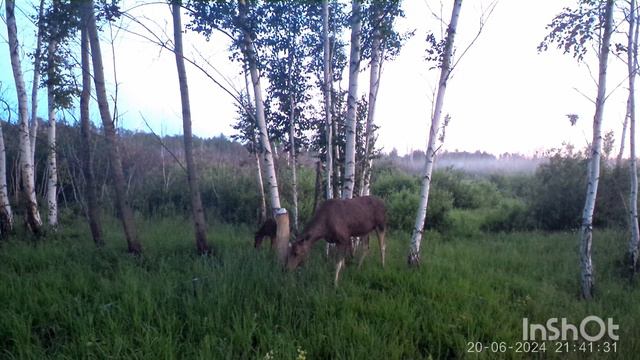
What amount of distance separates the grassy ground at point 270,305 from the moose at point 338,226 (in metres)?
0.32

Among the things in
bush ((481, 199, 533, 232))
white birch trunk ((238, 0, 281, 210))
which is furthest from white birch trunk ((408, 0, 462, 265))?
bush ((481, 199, 533, 232))

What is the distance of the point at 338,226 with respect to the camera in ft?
21.2

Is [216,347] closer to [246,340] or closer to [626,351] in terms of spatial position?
[246,340]

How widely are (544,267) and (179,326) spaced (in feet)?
22.3

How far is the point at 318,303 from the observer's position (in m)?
5.05

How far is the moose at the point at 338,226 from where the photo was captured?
A: 241 inches

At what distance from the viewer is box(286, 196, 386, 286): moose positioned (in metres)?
6.13

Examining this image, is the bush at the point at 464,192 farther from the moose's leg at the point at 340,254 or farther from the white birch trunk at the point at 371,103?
the moose's leg at the point at 340,254

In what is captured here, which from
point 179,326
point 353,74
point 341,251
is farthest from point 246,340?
point 353,74

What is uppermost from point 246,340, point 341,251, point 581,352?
point 341,251

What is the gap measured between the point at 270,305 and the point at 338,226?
6.30 feet

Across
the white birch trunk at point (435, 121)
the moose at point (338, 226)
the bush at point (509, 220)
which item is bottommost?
the bush at point (509, 220)

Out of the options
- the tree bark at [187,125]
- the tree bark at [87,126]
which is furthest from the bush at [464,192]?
the tree bark at [87,126]

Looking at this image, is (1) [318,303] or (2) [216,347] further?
(1) [318,303]
